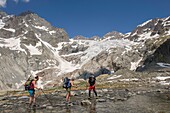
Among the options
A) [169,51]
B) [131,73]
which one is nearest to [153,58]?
[169,51]

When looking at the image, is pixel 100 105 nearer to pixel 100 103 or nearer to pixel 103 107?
pixel 103 107

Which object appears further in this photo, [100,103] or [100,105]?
[100,103]

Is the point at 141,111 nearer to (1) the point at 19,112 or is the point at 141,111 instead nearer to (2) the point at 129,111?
(2) the point at 129,111

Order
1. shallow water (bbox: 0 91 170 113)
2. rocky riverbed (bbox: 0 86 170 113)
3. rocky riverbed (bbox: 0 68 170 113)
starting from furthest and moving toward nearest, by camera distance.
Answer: rocky riverbed (bbox: 0 68 170 113) < rocky riverbed (bbox: 0 86 170 113) < shallow water (bbox: 0 91 170 113)

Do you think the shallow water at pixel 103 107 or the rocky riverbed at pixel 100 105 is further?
the rocky riverbed at pixel 100 105

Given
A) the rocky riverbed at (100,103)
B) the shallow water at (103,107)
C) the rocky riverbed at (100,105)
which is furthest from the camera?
the rocky riverbed at (100,103)

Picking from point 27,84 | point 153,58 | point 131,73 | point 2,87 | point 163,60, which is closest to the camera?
point 27,84

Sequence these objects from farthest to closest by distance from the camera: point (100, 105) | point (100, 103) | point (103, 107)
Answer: point (100, 103) → point (100, 105) → point (103, 107)

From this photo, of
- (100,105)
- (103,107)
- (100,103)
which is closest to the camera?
(103,107)

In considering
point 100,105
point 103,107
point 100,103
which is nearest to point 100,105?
point 100,105

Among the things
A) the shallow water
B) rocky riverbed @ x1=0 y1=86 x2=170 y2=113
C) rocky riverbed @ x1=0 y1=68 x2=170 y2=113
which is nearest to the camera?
the shallow water

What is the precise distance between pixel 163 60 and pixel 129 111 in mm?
142439

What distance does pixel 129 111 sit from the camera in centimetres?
2041

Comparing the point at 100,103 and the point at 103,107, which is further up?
the point at 100,103
